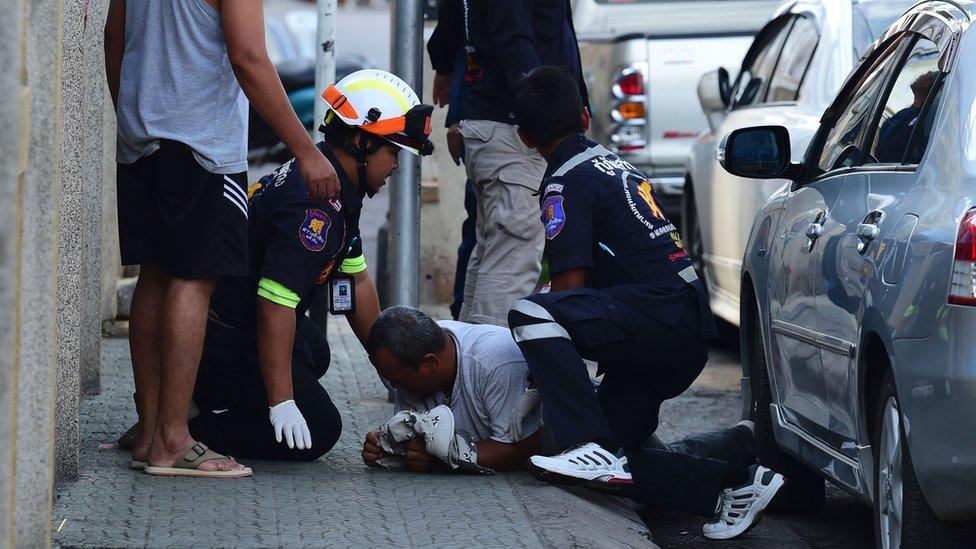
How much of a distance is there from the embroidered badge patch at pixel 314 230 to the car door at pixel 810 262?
1.45 m

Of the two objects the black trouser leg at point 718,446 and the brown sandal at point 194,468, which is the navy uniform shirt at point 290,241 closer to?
the brown sandal at point 194,468

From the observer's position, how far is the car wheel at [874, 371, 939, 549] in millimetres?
3723

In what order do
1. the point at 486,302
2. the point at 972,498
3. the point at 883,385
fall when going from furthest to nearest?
the point at 486,302
the point at 883,385
the point at 972,498

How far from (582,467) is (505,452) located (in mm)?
365

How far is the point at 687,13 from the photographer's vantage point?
1102 cm

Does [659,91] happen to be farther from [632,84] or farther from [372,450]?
[372,450]

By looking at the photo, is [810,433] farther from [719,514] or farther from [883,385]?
[883,385]

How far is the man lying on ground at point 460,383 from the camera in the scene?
500 centimetres

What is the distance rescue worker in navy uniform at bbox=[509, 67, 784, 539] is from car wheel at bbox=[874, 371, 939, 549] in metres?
0.85

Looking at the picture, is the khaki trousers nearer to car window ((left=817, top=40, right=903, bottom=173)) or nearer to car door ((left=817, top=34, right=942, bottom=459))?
car window ((left=817, top=40, right=903, bottom=173))

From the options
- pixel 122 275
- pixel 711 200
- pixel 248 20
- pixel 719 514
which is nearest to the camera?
pixel 248 20

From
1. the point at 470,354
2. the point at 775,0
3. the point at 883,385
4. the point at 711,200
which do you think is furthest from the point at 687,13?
the point at 883,385

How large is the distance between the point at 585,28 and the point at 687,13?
0.72 metres

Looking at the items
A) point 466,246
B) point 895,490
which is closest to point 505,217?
point 466,246
